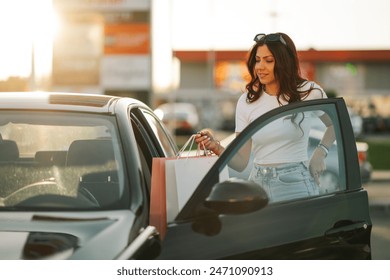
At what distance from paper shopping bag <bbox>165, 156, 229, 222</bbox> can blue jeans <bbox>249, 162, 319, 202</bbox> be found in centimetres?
21

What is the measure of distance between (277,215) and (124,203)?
0.56m

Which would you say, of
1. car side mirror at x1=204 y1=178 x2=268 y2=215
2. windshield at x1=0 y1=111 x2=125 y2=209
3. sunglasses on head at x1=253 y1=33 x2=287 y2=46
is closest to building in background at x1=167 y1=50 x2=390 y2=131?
windshield at x1=0 y1=111 x2=125 y2=209

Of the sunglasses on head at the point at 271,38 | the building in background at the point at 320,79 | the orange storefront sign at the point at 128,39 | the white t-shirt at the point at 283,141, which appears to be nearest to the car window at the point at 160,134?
the sunglasses on head at the point at 271,38

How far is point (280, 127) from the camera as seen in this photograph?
3307 mm

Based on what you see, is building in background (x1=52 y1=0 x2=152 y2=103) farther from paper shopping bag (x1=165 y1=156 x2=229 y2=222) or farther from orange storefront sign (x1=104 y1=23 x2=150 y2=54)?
paper shopping bag (x1=165 y1=156 x2=229 y2=222)

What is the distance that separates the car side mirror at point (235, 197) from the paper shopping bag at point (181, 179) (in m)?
0.23

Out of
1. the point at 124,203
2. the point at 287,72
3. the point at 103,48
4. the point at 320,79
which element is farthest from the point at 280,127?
the point at 320,79

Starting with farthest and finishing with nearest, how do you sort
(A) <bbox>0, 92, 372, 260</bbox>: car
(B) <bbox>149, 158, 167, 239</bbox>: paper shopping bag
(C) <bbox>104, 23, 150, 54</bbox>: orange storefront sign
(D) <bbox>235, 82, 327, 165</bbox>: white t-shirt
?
(C) <bbox>104, 23, 150, 54</bbox>: orange storefront sign < (D) <bbox>235, 82, 327, 165</bbox>: white t-shirt < (B) <bbox>149, 158, 167, 239</bbox>: paper shopping bag < (A) <bbox>0, 92, 372, 260</bbox>: car

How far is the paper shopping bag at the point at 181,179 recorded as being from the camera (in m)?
3.23

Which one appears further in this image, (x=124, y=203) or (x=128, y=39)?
(x=128, y=39)

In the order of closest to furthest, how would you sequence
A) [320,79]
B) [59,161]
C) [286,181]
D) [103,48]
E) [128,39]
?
[286,181] → [59,161] → [128,39] → [103,48] → [320,79]

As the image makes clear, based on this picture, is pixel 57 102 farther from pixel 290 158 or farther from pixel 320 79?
pixel 320 79

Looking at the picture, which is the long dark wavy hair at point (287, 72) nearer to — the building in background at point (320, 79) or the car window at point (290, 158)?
the car window at point (290, 158)

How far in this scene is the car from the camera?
9.39 ft
